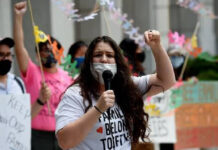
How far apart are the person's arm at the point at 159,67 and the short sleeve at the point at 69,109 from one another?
537mm

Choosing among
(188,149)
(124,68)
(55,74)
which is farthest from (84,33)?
(124,68)

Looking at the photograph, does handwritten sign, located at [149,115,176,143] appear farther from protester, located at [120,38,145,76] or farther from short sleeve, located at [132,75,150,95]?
short sleeve, located at [132,75,150,95]

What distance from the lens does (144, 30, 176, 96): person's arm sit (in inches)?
163

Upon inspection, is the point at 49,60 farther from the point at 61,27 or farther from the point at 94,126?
the point at 61,27

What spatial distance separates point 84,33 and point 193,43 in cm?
338

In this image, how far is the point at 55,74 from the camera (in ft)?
21.4

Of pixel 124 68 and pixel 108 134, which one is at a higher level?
pixel 124 68

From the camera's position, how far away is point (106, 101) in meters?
3.74

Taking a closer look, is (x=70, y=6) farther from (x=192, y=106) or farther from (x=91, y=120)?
(x=192, y=106)

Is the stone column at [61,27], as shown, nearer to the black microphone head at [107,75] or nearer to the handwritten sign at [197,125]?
the handwritten sign at [197,125]

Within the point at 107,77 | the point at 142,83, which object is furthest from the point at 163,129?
the point at 107,77

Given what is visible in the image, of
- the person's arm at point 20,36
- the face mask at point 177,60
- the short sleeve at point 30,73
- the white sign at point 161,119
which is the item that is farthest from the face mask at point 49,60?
the face mask at point 177,60

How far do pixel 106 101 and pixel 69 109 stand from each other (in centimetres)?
34

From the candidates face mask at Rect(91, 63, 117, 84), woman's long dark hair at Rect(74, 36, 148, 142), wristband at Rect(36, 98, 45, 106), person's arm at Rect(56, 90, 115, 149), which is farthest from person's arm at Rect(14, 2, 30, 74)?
person's arm at Rect(56, 90, 115, 149)
